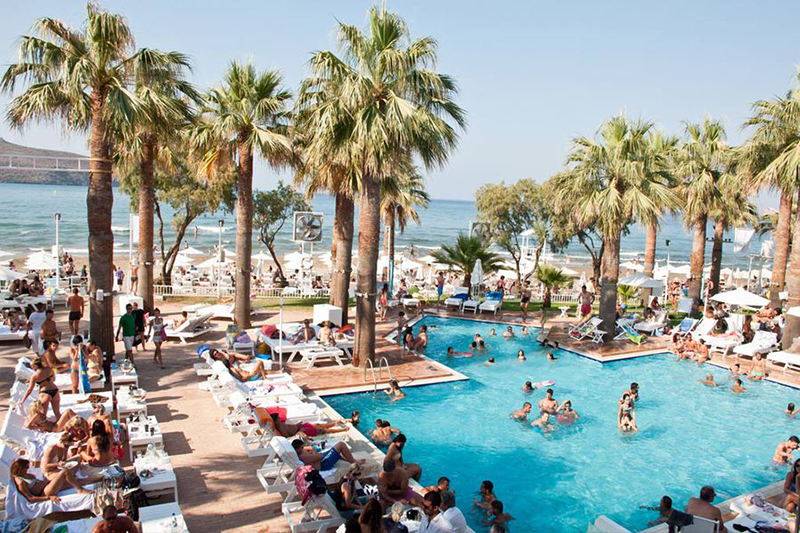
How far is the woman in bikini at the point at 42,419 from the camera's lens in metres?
8.84

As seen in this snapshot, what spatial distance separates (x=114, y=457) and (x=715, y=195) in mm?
22338

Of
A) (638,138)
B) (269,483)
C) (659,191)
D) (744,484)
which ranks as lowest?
(744,484)

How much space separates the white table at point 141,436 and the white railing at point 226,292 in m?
15.2

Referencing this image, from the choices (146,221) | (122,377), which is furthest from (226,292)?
(122,377)

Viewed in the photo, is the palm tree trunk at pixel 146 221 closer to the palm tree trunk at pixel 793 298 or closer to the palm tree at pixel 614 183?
the palm tree at pixel 614 183

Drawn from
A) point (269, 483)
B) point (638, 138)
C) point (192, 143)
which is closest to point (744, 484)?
point (269, 483)

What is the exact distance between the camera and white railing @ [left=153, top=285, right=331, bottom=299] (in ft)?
80.3

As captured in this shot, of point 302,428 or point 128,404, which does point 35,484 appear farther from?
point 302,428

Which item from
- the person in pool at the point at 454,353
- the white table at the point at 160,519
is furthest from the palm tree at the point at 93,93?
the person in pool at the point at 454,353

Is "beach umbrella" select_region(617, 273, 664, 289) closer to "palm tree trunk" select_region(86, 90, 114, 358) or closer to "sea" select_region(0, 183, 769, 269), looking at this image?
"palm tree trunk" select_region(86, 90, 114, 358)

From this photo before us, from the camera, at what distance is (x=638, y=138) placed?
17578 mm

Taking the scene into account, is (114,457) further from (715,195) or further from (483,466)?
(715,195)

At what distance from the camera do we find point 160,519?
653 cm

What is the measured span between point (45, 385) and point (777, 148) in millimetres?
21025
